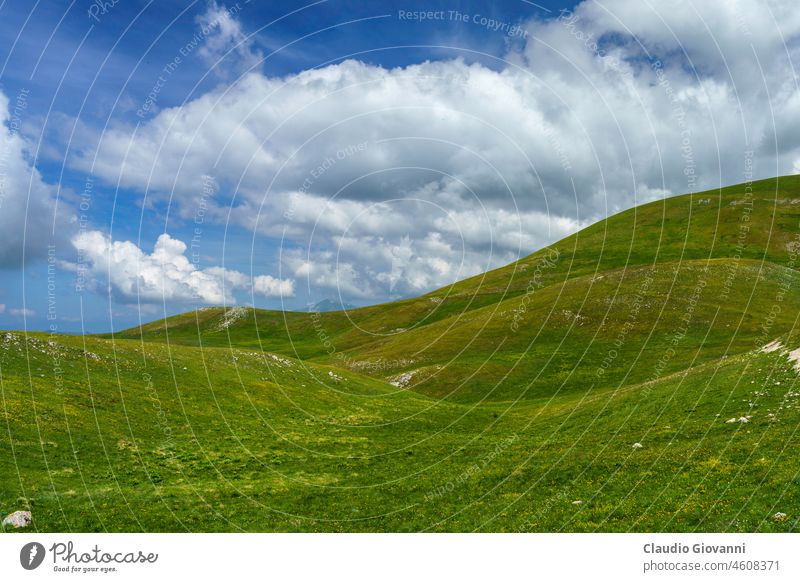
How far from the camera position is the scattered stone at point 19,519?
841 inches

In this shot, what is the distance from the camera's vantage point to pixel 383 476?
33.3 metres

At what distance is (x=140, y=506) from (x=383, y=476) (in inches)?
576

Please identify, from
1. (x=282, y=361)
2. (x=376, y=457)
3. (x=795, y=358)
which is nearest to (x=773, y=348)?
(x=795, y=358)

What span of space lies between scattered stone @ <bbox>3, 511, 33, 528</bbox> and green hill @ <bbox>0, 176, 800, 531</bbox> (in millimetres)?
388

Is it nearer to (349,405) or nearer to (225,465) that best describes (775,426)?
(225,465)

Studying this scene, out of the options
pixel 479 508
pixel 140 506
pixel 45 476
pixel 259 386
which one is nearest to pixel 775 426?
pixel 479 508

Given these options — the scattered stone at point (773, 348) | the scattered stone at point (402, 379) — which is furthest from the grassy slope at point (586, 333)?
the scattered stone at point (773, 348)

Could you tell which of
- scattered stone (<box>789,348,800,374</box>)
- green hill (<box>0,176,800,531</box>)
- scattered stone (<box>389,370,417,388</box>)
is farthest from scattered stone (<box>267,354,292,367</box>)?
scattered stone (<box>789,348,800,374</box>)

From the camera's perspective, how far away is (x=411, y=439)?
1802 inches

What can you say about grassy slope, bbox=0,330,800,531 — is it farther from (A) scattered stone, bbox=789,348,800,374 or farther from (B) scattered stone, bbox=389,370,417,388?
(B) scattered stone, bbox=389,370,417,388

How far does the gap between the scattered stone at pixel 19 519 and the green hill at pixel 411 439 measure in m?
0.39

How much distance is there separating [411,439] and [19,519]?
3023 cm

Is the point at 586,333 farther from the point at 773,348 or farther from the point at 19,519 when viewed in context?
the point at 19,519

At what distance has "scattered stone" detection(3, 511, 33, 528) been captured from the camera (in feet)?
70.1
